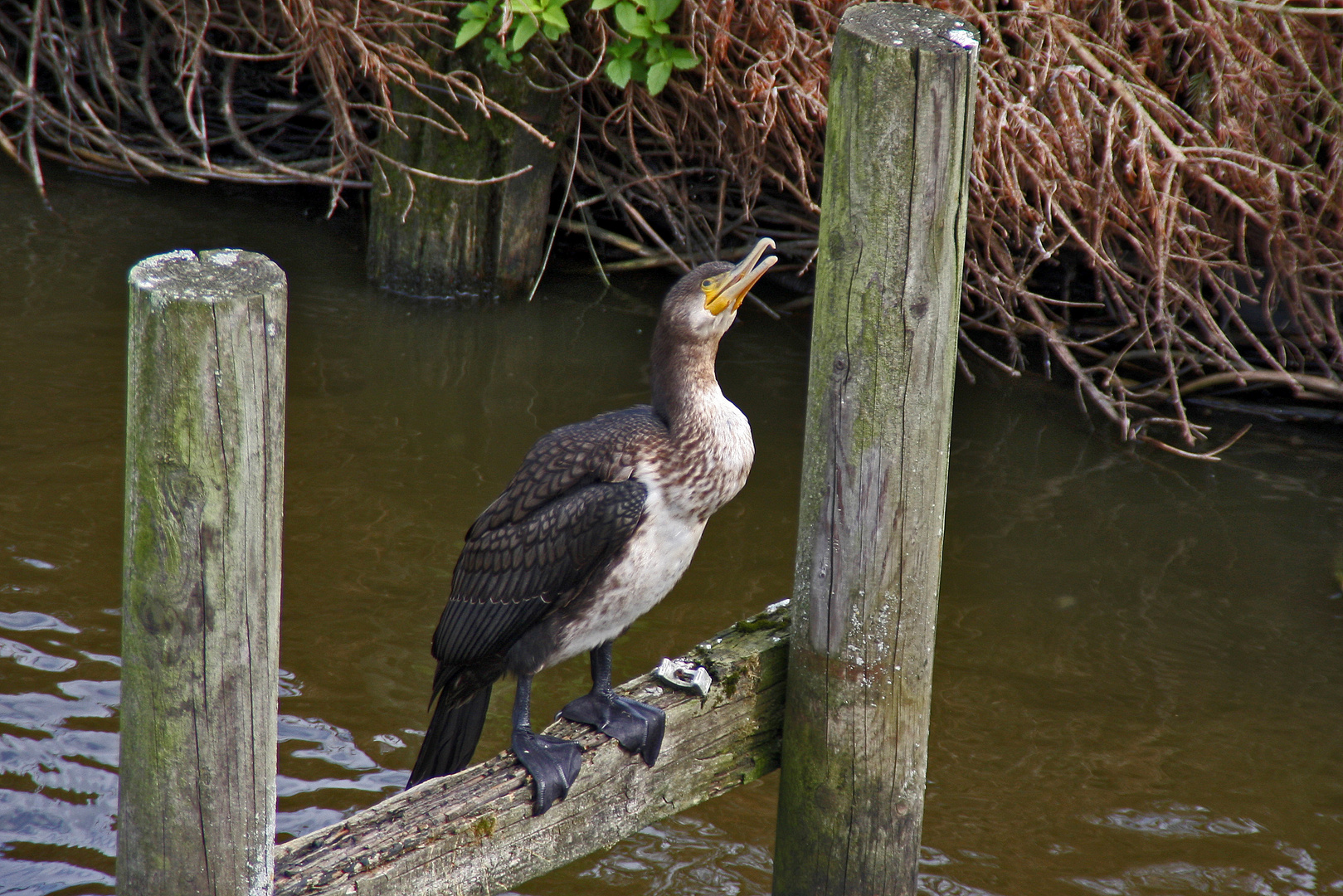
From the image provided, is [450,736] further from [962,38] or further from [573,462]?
[962,38]

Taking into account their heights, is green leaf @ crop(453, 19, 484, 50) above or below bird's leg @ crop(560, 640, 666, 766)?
above

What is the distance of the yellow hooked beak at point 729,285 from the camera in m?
2.60

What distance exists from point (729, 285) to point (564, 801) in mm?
1121

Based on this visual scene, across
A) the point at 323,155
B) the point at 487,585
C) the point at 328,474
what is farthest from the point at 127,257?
the point at 487,585

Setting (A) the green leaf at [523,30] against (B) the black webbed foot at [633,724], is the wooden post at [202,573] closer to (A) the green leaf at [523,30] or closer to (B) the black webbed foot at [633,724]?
(B) the black webbed foot at [633,724]

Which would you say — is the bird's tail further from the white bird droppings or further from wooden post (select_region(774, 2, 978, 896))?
the white bird droppings

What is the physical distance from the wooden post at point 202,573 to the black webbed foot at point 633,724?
30.6 inches

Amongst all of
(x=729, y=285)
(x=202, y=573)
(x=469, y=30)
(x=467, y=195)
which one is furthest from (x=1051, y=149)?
(x=202, y=573)

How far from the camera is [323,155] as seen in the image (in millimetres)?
7758

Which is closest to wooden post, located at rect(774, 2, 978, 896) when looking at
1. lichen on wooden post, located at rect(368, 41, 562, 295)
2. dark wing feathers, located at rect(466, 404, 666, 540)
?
dark wing feathers, located at rect(466, 404, 666, 540)

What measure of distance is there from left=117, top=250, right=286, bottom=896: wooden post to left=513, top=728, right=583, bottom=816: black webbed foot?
1.84 ft

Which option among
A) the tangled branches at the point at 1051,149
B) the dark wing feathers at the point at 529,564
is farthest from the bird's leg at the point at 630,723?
the tangled branches at the point at 1051,149

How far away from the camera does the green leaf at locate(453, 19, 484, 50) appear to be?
5.58 metres

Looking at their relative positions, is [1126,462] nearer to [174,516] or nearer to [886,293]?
[886,293]
